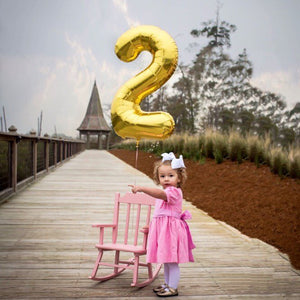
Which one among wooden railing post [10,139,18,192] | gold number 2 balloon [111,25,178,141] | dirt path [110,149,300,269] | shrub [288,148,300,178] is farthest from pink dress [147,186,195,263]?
shrub [288,148,300,178]

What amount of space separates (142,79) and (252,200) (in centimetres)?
434

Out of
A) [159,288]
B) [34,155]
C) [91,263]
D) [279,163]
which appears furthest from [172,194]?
[34,155]

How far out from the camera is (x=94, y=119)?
41.7 m

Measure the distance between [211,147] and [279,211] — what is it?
18.6ft

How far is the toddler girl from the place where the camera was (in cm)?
253

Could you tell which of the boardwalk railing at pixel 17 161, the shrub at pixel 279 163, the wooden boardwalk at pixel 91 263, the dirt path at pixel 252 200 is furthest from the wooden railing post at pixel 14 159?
the shrub at pixel 279 163

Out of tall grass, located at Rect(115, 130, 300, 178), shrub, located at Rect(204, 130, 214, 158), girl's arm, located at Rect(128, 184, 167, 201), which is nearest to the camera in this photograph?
girl's arm, located at Rect(128, 184, 167, 201)

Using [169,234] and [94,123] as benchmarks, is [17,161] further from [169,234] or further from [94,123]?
[94,123]

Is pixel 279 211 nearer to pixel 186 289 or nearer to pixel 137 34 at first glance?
pixel 186 289

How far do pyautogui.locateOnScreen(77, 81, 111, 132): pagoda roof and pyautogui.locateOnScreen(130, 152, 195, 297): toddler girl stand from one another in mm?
37337

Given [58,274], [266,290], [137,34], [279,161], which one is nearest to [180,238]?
[266,290]

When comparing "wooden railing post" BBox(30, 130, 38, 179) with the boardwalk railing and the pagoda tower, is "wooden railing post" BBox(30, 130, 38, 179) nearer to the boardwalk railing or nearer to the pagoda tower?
the boardwalk railing

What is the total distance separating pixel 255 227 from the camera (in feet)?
16.0

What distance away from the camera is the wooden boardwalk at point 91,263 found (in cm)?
272
